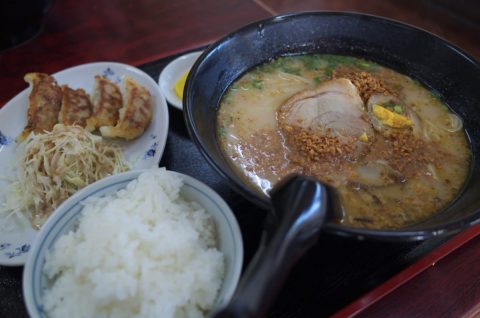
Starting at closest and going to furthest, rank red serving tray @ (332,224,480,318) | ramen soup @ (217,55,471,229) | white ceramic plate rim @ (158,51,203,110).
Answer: red serving tray @ (332,224,480,318)
ramen soup @ (217,55,471,229)
white ceramic plate rim @ (158,51,203,110)

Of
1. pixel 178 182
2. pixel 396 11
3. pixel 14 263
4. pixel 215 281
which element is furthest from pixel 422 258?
pixel 396 11

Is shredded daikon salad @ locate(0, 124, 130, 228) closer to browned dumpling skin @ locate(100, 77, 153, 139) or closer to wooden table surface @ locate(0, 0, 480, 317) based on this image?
browned dumpling skin @ locate(100, 77, 153, 139)

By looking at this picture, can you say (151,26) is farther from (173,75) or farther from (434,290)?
(434,290)

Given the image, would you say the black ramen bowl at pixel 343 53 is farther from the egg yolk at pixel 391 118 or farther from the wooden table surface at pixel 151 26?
the wooden table surface at pixel 151 26

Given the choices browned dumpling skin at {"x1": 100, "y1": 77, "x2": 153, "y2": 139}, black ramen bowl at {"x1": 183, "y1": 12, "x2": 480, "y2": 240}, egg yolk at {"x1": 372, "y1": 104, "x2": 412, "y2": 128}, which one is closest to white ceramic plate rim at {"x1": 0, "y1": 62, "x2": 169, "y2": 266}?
browned dumpling skin at {"x1": 100, "y1": 77, "x2": 153, "y2": 139}

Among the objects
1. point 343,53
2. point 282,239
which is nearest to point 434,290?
point 282,239

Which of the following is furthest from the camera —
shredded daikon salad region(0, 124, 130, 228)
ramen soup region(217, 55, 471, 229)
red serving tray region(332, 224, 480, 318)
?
shredded daikon salad region(0, 124, 130, 228)
